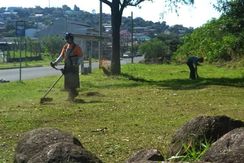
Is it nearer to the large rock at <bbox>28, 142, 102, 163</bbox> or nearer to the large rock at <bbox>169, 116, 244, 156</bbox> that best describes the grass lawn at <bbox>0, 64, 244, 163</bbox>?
the large rock at <bbox>169, 116, 244, 156</bbox>

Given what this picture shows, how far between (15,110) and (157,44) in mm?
41056

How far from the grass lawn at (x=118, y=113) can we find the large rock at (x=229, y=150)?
280cm

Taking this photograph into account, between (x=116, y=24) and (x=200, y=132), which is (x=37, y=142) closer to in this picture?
(x=200, y=132)

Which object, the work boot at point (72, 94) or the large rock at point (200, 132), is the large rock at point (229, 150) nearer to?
the large rock at point (200, 132)

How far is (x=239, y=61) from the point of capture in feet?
122

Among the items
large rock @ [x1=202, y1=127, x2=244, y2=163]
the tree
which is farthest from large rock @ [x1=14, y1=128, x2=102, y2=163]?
the tree

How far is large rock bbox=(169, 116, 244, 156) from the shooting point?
21.3 ft

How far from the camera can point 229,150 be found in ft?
15.3

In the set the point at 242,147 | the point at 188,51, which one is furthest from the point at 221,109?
the point at 188,51

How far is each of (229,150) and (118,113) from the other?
8050 mm

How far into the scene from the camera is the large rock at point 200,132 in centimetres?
648

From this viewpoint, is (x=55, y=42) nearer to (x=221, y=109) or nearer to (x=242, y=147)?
(x=221, y=109)

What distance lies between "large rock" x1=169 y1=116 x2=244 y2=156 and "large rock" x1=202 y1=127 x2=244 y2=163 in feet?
4.52

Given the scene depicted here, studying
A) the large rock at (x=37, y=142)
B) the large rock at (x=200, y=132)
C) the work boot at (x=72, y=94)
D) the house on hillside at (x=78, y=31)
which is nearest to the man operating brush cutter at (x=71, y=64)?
the work boot at (x=72, y=94)
